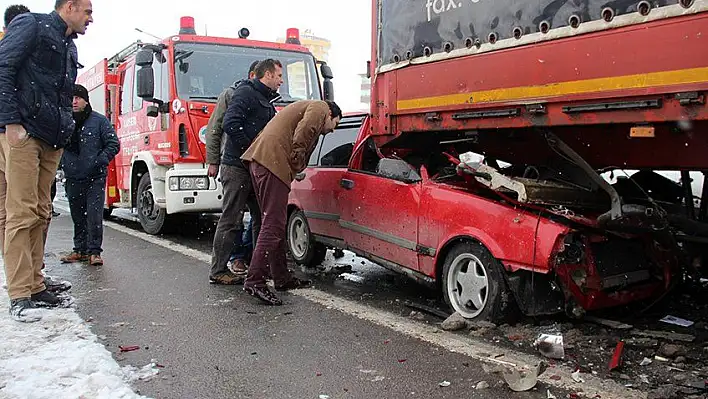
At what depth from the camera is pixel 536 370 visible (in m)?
3.09

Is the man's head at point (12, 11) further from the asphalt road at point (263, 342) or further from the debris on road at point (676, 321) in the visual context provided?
the debris on road at point (676, 321)

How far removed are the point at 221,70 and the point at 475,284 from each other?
5.11m

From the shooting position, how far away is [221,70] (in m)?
7.84

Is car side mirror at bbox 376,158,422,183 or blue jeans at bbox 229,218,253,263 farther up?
car side mirror at bbox 376,158,422,183

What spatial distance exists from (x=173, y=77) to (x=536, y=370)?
6.12 m

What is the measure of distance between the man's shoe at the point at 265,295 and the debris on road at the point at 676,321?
281 cm

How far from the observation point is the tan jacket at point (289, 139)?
476 centimetres

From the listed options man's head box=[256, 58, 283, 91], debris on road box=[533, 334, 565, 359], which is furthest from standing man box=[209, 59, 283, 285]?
debris on road box=[533, 334, 565, 359]

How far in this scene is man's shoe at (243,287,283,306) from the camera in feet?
14.9

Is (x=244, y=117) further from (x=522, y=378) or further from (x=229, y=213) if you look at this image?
(x=522, y=378)

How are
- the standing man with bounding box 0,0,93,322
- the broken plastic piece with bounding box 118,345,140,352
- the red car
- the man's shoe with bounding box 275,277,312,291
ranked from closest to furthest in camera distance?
1. the broken plastic piece with bounding box 118,345,140,352
2. the red car
3. the standing man with bounding box 0,0,93,322
4. the man's shoe with bounding box 275,277,312,291

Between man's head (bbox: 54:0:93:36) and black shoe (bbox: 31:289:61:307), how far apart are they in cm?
186

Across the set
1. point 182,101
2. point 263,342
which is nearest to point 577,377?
point 263,342

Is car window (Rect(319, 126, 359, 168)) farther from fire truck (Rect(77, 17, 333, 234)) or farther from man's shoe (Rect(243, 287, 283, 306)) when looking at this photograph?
fire truck (Rect(77, 17, 333, 234))
